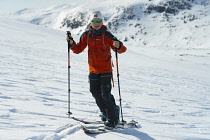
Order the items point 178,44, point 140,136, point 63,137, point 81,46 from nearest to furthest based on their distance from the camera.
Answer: point 63,137 → point 140,136 → point 81,46 → point 178,44

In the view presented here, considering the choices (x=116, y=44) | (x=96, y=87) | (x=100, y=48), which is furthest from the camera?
(x=96, y=87)

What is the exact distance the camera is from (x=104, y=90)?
166 inches

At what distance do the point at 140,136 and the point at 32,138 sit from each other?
1.89 metres

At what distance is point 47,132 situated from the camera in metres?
3.63

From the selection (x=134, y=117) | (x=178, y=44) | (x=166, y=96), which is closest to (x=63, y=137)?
(x=134, y=117)

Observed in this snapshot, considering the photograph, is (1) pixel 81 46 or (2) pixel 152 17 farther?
(2) pixel 152 17

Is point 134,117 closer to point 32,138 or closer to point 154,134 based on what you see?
point 154,134

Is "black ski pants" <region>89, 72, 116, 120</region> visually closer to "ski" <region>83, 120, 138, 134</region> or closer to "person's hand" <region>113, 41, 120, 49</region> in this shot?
"ski" <region>83, 120, 138, 134</region>

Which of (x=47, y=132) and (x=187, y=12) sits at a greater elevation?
(x=187, y=12)

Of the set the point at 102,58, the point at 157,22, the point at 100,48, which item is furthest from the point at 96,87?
the point at 157,22

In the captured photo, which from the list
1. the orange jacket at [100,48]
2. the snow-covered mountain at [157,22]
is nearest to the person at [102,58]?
the orange jacket at [100,48]

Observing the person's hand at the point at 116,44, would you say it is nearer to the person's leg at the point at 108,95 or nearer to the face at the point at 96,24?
the face at the point at 96,24

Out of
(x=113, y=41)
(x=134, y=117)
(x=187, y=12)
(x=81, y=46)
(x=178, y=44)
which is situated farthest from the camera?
(x=187, y=12)

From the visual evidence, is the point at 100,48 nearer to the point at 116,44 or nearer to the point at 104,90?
the point at 116,44
